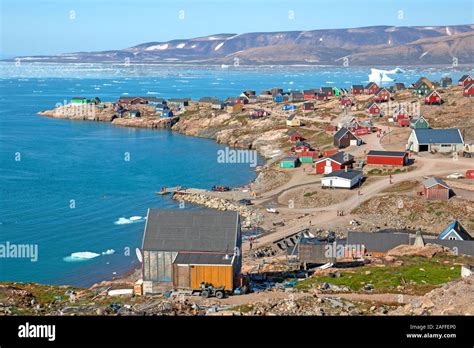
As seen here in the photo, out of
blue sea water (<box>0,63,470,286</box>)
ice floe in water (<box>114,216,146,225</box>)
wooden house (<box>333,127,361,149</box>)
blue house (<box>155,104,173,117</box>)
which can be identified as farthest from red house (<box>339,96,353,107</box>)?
ice floe in water (<box>114,216,146,225</box>)

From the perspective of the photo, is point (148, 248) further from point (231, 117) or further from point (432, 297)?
point (231, 117)

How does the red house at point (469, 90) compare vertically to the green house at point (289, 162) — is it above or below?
above

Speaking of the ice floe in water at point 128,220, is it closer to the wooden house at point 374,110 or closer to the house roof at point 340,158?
the house roof at point 340,158

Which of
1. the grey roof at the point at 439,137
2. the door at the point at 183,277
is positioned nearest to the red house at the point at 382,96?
the grey roof at the point at 439,137

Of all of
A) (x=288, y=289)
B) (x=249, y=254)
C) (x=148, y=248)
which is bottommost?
(x=249, y=254)

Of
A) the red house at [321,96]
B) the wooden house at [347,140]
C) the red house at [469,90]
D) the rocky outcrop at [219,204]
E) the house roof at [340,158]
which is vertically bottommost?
the rocky outcrop at [219,204]

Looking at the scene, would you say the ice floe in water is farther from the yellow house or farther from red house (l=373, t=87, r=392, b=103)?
red house (l=373, t=87, r=392, b=103)

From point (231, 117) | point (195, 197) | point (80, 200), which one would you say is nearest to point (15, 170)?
point (80, 200)
